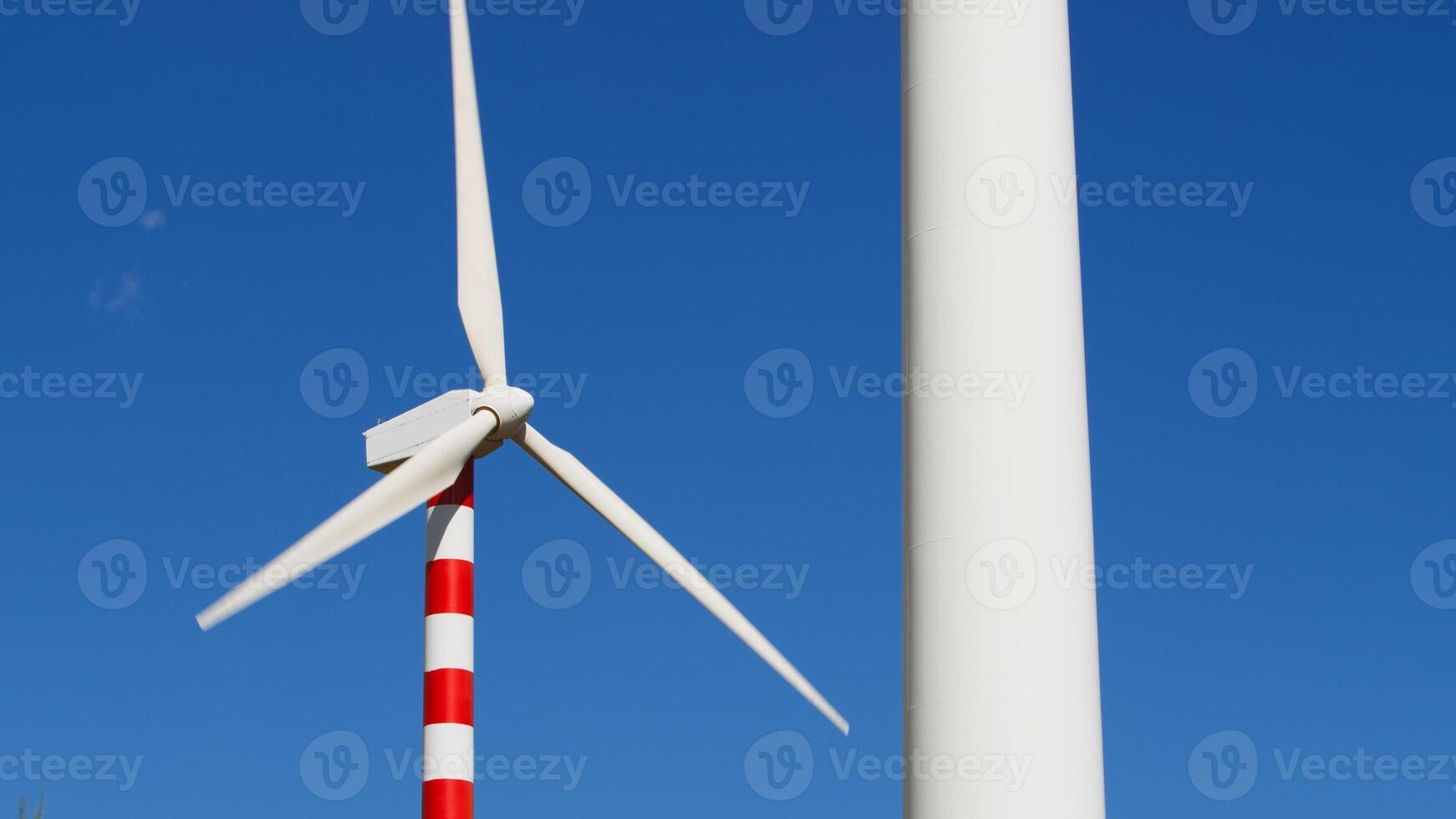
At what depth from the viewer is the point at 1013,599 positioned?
55.1 feet

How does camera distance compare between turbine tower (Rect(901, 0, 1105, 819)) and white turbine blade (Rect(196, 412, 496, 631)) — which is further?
white turbine blade (Rect(196, 412, 496, 631))

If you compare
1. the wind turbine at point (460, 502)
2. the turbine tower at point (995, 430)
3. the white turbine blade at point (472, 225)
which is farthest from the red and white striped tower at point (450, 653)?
the turbine tower at point (995, 430)

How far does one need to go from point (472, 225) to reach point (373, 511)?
595 cm

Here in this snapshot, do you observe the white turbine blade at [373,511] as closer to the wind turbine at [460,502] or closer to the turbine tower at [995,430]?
the wind turbine at [460,502]

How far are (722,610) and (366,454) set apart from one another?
6048 mm

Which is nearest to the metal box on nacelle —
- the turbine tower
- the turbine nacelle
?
the turbine nacelle

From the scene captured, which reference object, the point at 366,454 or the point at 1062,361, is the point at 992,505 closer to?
the point at 1062,361

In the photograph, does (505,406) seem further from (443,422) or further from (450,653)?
(450,653)

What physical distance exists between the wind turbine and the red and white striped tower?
0.06 feet

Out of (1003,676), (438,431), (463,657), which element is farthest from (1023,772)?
(438,431)

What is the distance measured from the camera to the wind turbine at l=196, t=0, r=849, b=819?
2652cm

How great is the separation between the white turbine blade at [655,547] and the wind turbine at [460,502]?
0.02m

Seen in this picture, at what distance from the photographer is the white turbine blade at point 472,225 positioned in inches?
1194

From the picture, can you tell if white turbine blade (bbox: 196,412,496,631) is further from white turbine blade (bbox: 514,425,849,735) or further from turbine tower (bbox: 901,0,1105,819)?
turbine tower (bbox: 901,0,1105,819)
